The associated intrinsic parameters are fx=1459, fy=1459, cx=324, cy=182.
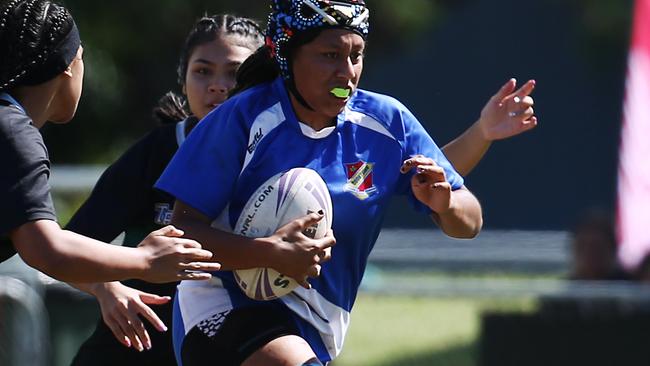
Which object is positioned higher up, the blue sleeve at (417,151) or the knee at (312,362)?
the blue sleeve at (417,151)

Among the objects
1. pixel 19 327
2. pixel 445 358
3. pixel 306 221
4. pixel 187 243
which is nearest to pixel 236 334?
pixel 306 221

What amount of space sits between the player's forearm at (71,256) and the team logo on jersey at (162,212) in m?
1.26

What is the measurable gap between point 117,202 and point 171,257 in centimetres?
128

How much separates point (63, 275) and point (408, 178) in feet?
4.27

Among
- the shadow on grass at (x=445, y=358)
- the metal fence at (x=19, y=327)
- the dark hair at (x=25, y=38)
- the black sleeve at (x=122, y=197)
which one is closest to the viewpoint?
the dark hair at (x=25, y=38)

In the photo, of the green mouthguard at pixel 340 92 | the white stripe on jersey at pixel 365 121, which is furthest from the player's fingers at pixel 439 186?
the green mouthguard at pixel 340 92

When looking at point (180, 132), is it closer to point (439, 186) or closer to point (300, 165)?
point (300, 165)

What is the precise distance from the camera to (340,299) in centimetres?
452

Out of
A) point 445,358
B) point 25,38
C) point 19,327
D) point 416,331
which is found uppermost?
point 25,38

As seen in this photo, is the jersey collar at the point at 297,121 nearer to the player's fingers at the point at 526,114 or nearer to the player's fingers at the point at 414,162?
the player's fingers at the point at 414,162

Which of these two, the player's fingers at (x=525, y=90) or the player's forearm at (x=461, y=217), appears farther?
the player's fingers at (x=525, y=90)

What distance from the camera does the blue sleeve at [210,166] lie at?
14.1 feet

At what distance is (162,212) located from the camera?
16.8 ft

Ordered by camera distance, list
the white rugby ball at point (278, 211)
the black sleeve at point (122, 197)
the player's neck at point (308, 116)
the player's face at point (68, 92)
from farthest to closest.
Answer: the black sleeve at point (122, 197)
the player's neck at point (308, 116)
the white rugby ball at point (278, 211)
the player's face at point (68, 92)
